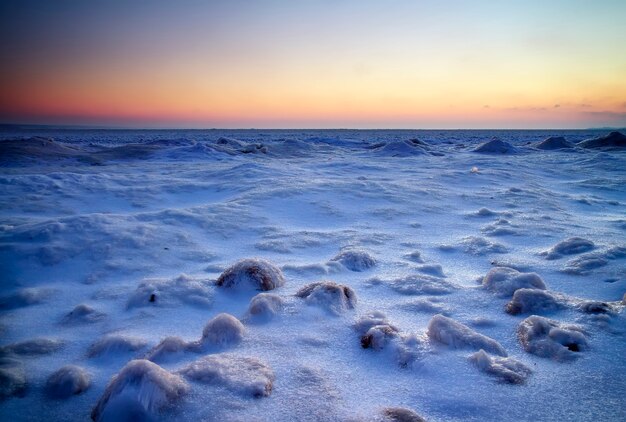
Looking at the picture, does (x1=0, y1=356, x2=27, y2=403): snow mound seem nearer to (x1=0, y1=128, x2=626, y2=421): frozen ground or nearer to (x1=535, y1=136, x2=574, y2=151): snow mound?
(x1=0, y1=128, x2=626, y2=421): frozen ground

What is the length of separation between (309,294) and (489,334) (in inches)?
34.1

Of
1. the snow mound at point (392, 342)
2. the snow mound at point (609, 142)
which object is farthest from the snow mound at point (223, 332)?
the snow mound at point (609, 142)

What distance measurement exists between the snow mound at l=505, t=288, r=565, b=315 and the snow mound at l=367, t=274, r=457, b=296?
0.35m

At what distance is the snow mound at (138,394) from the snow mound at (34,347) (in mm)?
585

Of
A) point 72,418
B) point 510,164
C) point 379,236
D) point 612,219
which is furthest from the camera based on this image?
point 510,164

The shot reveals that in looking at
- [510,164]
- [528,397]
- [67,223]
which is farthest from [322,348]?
[510,164]

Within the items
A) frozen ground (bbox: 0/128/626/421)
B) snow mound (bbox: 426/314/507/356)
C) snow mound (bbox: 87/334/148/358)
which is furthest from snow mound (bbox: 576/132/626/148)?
snow mound (bbox: 87/334/148/358)

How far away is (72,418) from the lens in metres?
1.23

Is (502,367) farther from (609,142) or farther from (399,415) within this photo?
(609,142)

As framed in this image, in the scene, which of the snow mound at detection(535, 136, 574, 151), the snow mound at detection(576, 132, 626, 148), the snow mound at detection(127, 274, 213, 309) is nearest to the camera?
the snow mound at detection(127, 274, 213, 309)

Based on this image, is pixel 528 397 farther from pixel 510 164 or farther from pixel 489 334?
pixel 510 164

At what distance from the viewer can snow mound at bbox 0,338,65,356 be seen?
1610mm

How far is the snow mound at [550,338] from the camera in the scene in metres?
1.52

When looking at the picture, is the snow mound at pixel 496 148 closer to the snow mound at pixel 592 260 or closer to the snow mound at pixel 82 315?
the snow mound at pixel 592 260
